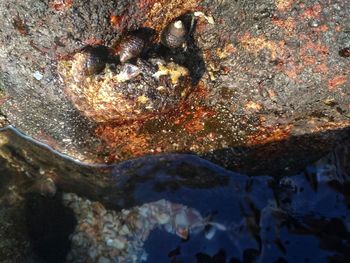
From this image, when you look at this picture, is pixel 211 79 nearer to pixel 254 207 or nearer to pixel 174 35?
pixel 174 35

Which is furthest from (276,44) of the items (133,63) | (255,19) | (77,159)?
(77,159)

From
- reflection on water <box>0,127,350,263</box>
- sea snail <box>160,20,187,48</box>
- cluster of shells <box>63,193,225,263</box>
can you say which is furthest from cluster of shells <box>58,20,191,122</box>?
cluster of shells <box>63,193,225,263</box>

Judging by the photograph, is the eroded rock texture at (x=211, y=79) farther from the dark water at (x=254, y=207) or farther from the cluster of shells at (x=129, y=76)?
the dark water at (x=254, y=207)

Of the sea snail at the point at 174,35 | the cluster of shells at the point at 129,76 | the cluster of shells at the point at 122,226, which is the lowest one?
the cluster of shells at the point at 122,226

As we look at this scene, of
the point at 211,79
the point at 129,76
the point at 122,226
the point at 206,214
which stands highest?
the point at 211,79

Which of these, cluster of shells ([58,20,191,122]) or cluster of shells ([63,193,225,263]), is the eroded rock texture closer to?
cluster of shells ([58,20,191,122])

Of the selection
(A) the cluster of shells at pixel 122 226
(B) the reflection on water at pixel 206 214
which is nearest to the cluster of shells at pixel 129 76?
(B) the reflection on water at pixel 206 214

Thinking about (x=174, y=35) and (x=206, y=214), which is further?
(x=206, y=214)

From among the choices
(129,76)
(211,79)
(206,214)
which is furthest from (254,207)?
(129,76)
